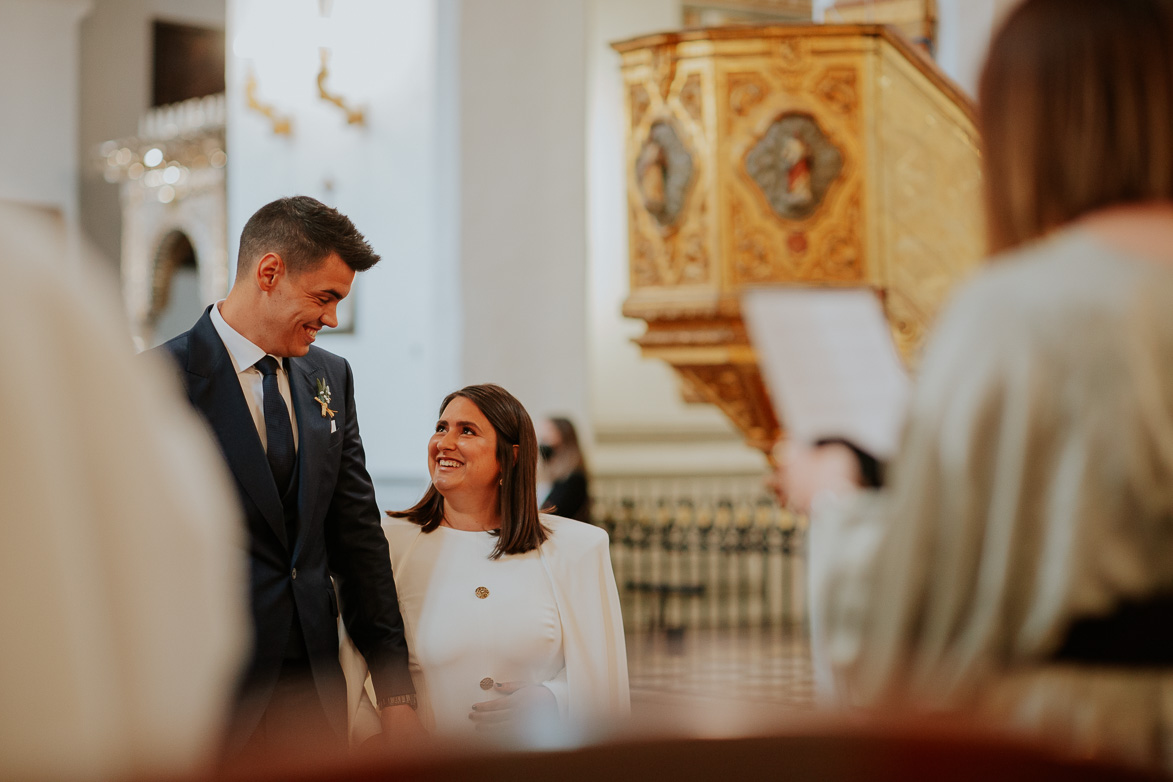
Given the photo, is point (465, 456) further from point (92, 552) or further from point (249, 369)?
point (92, 552)

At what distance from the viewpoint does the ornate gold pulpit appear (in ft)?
19.4

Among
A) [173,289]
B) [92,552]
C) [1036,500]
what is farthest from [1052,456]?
[173,289]

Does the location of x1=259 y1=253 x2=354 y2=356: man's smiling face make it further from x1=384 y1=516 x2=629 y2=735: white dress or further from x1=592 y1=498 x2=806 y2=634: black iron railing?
x1=592 y1=498 x2=806 y2=634: black iron railing

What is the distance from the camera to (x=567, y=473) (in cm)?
698

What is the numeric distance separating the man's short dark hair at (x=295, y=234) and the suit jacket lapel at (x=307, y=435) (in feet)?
0.79

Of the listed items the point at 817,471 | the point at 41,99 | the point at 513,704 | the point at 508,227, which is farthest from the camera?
the point at 41,99

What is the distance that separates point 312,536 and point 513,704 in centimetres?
60

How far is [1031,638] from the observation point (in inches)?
49.5

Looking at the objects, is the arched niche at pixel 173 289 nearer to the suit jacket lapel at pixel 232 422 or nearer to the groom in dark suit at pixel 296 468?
the groom in dark suit at pixel 296 468

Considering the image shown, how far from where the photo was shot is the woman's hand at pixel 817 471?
145cm

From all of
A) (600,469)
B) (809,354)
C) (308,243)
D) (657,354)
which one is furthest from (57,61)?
(809,354)

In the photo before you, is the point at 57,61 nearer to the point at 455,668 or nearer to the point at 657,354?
the point at 657,354

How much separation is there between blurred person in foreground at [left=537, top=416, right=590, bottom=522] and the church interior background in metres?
0.82

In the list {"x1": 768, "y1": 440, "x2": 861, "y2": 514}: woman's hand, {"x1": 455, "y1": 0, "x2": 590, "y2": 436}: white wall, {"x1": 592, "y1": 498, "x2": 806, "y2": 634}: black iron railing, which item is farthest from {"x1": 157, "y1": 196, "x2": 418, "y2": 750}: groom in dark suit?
{"x1": 592, "y1": 498, "x2": 806, "y2": 634}: black iron railing
